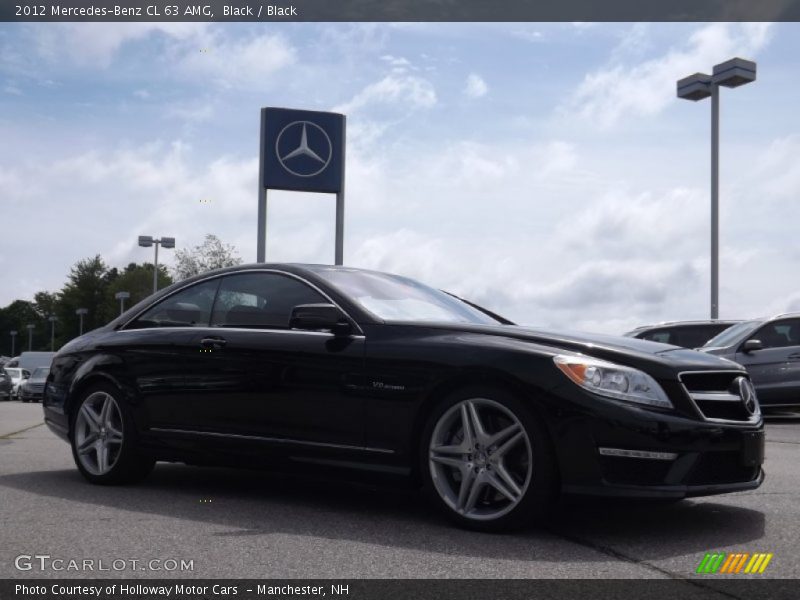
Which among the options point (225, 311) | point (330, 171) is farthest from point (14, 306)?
point (225, 311)

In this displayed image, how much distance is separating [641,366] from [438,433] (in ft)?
3.36

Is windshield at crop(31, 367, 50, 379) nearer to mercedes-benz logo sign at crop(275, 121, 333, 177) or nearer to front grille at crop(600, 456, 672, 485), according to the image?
mercedes-benz logo sign at crop(275, 121, 333, 177)

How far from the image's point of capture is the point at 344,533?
4.97m

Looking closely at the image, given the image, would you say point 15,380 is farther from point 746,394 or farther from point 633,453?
point 633,453

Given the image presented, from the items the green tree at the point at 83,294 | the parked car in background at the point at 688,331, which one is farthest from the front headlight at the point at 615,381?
the green tree at the point at 83,294

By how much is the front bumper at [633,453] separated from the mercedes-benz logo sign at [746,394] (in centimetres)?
50

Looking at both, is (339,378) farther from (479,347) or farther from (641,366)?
(641,366)

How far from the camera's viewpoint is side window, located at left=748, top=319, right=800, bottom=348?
49.9 feet

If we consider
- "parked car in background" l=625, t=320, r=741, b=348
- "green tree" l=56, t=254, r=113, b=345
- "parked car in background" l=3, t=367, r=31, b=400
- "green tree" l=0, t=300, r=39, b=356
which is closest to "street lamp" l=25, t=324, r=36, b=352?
"green tree" l=56, t=254, r=113, b=345

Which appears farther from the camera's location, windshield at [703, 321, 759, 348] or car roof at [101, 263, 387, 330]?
windshield at [703, 321, 759, 348]

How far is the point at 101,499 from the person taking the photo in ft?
20.0

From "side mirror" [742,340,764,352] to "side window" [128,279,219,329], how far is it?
10171 millimetres

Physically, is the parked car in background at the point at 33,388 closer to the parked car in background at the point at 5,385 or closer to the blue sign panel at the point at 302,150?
the parked car in background at the point at 5,385

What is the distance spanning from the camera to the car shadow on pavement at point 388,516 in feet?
15.6
